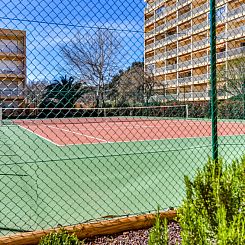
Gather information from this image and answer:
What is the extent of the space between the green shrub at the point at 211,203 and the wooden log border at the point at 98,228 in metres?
0.85

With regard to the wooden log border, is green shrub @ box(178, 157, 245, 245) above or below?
above

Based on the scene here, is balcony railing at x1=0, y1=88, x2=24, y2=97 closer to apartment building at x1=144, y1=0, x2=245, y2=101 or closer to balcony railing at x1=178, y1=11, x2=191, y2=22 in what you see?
apartment building at x1=144, y1=0, x2=245, y2=101

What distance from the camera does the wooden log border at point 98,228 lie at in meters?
1.95

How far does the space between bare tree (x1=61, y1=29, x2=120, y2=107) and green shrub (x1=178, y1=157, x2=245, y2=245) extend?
1669mm

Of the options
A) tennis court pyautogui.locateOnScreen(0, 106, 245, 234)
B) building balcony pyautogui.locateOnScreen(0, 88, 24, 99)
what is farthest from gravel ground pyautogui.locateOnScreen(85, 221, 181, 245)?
building balcony pyautogui.locateOnScreen(0, 88, 24, 99)

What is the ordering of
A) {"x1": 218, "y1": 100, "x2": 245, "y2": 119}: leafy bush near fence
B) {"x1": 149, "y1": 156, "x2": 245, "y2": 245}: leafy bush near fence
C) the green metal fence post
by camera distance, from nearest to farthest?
1. {"x1": 149, "y1": 156, "x2": 245, "y2": 245}: leafy bush near fence
2. the green metal fence post
3. {"x1": 218, "y1": 100, "x2": 245, "y2": 119}: leafy bush near fence

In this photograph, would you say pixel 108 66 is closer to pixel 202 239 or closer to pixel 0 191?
pixel 0 191

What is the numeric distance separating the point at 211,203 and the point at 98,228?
3.14 feet

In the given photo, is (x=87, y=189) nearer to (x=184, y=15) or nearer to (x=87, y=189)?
(x=87, y=189)

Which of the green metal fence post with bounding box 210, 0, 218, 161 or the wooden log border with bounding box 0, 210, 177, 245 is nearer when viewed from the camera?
the wooden log border with bounding box 0, 210, 177, 245

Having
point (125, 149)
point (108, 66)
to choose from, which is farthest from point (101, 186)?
point (125, 149)

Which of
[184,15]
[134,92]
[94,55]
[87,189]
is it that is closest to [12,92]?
[94,55]

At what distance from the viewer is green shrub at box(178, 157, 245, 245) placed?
1.11 m

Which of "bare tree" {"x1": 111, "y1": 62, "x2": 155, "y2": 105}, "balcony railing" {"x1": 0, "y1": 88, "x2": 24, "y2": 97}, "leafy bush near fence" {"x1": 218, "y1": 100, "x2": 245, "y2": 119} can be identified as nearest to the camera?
"balcony railing" {"x1": 0, "y1": 88, "x2": 24, "y2": 97}
